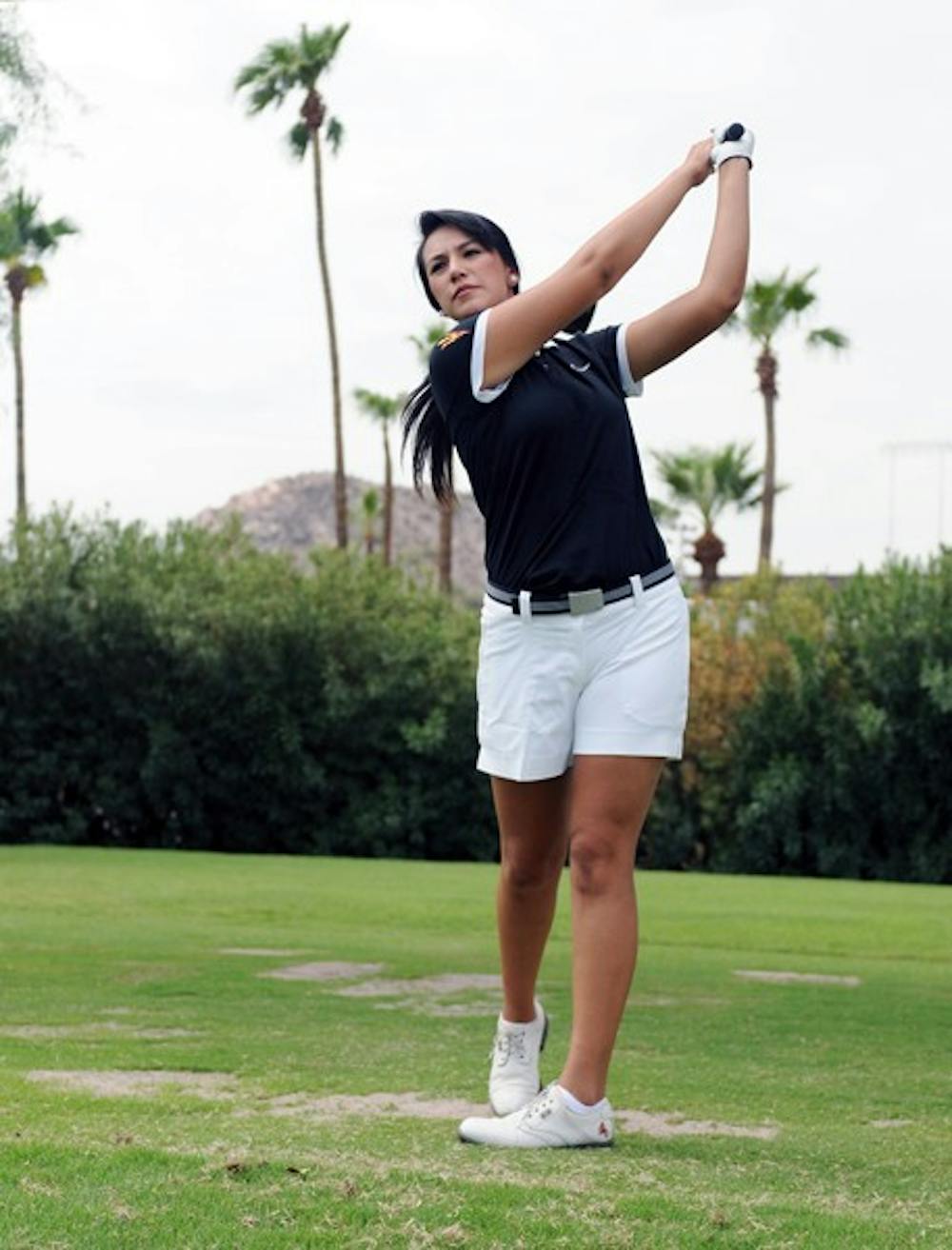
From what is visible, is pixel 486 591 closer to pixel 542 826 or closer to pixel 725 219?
pixel 542 826

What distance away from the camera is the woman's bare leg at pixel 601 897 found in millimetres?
5320

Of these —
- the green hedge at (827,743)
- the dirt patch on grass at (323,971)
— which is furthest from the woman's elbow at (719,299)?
the green hedge at (827,743)

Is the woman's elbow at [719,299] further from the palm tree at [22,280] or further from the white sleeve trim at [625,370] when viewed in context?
the palm tree at [22,280]

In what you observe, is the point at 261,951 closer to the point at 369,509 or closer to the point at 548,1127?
the point at 548,1127

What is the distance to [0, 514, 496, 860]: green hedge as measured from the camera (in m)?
38.7

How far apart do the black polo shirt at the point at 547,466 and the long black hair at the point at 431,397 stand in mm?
266

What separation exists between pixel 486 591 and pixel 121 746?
34.3 meters

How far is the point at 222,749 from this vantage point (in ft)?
128

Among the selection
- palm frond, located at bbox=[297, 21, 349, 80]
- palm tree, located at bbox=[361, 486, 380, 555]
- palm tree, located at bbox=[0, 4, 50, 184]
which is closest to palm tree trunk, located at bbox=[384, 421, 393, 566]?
palm tree, located at bbox=[361, 486, 380, 555]

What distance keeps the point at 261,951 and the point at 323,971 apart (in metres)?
1.64

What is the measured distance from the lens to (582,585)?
5.31m

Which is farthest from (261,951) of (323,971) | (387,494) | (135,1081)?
(387,494)

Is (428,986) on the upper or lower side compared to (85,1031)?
lower

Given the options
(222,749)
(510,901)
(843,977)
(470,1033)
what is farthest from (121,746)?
(510,901)
